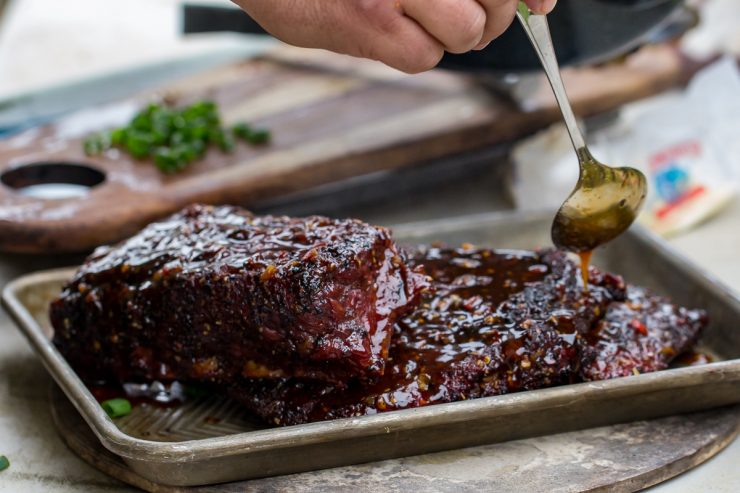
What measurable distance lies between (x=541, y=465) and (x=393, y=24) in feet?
4.36

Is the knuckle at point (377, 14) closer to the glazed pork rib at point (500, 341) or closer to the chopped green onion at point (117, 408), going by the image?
the glazed pork rib at point (500, 341)

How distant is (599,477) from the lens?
8.50 feet

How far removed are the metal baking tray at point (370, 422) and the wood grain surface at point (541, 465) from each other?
0.10 ft

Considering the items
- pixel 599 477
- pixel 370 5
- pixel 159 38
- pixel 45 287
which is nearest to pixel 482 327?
pixel 599 477

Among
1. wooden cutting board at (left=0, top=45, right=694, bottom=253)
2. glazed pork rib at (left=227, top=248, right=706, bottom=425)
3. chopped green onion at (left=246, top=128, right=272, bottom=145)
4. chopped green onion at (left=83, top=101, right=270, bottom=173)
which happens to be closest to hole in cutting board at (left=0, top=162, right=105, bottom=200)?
wooden cutting board at (left=0, top=45, right=694, bottom=253)

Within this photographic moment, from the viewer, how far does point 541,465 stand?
265 cm

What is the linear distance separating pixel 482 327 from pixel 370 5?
3.28 ft

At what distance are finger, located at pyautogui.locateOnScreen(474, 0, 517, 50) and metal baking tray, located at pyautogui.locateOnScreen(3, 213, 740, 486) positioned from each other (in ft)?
3.40

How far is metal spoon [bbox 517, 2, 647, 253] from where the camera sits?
301 cm

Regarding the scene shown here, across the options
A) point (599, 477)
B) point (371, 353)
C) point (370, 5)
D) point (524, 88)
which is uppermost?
point (370, 5)

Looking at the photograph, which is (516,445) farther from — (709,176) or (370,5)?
(709,176)

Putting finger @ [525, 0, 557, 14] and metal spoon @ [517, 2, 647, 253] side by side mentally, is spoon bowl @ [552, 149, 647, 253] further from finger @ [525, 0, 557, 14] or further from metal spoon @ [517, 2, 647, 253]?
finger @ [525, 0, 557, 14]

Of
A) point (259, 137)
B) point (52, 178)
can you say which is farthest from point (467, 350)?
point (52, 178)

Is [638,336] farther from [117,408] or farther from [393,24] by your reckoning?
[117,408]
